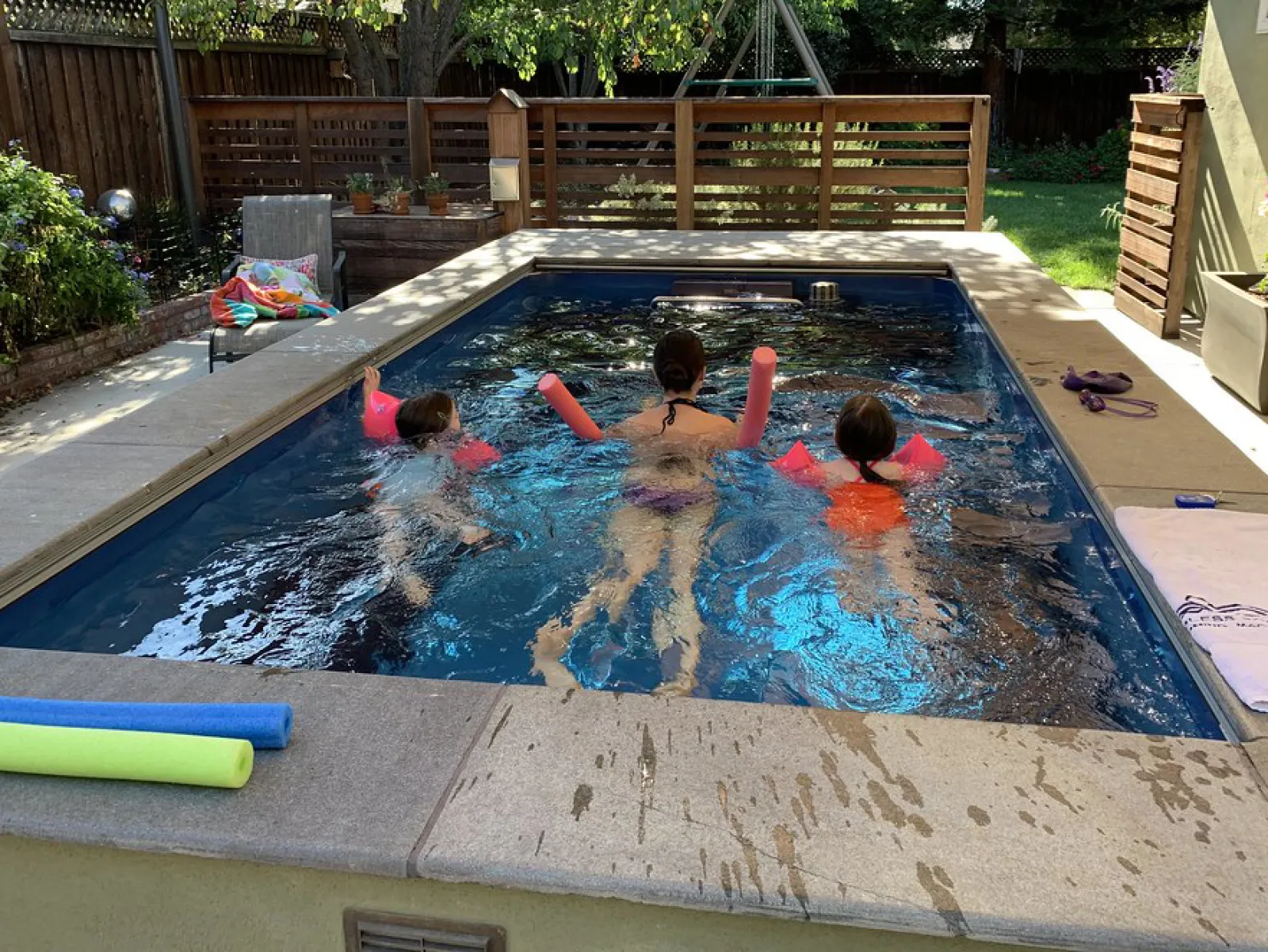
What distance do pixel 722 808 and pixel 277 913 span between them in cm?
82

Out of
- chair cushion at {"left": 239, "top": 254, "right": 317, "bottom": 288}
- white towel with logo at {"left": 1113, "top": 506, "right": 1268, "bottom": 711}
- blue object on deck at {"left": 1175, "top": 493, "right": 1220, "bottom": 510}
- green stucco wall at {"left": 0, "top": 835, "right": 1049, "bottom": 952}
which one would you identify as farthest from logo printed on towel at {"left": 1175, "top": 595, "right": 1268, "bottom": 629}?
chair cushion at {"left": 239, "top": 254, "right": 317, "bottom": 288}

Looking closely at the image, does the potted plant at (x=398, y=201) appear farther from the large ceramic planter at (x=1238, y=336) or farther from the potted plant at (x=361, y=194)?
the large ceramic planter at (x=1238, y=336)

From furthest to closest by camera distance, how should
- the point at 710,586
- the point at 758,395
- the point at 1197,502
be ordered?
the point at 710,586
the point at 758,395
the point at 1197,502

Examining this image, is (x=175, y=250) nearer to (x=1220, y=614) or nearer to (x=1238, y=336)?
(x=1238, y=336)

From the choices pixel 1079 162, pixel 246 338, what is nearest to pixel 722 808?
pixel 246 338

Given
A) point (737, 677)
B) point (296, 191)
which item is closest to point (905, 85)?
point (296, 191)

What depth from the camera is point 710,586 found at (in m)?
3.82

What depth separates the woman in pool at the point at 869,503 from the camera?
12.3ft

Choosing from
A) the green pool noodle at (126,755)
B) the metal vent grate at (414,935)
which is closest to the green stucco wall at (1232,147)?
the metal vent grate at (414,935)

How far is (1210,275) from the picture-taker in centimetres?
647

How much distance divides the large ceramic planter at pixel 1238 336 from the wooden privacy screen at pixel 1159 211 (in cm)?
92

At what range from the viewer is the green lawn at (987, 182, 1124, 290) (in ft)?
33.6

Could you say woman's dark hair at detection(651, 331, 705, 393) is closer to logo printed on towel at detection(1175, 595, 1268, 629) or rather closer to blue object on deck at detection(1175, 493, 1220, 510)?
blue object on deck at detection(1175, 493, 1220, 510)

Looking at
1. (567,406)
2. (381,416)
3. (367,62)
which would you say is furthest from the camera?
(367,62)
